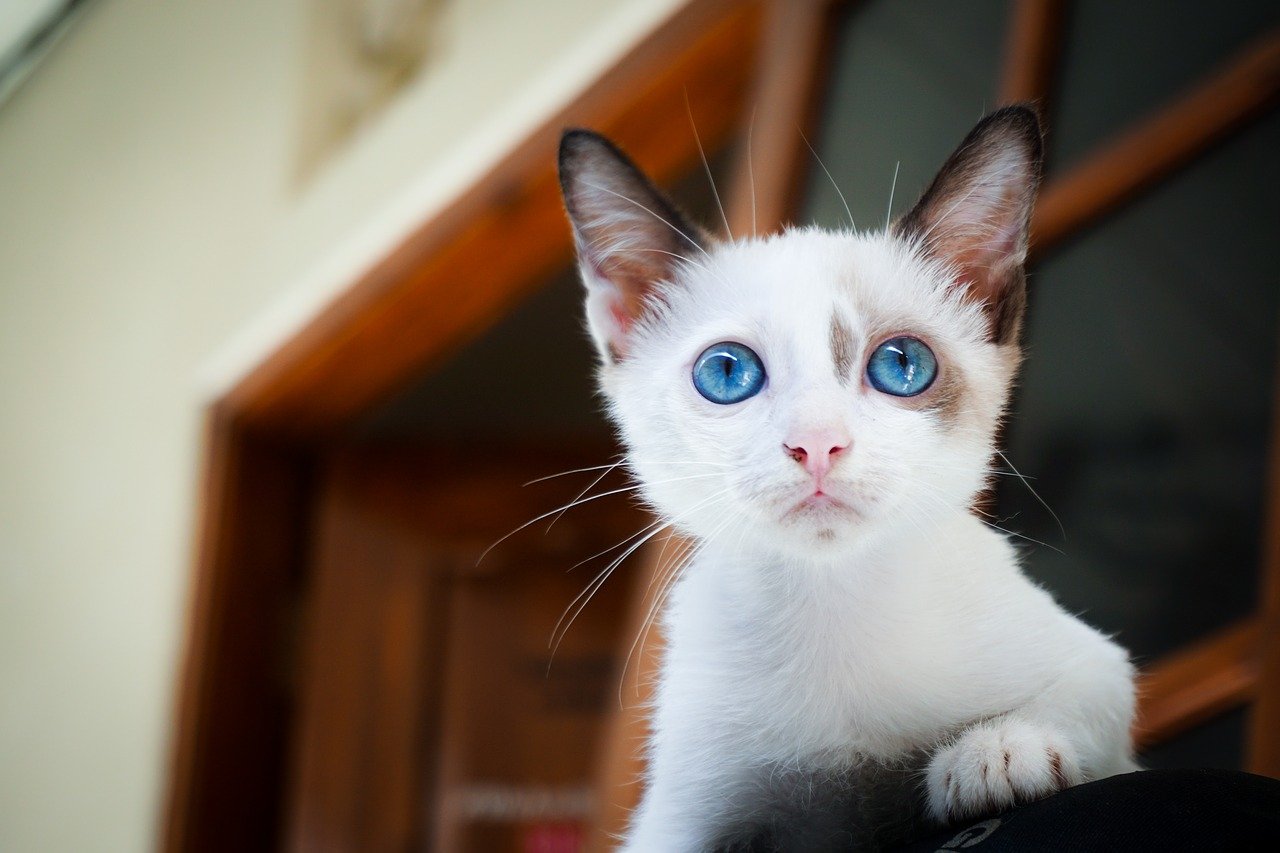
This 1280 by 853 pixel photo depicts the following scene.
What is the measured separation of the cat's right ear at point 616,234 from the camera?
450 mm

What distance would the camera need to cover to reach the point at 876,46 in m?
0.59

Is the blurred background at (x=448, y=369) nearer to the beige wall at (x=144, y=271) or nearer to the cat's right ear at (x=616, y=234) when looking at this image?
the beige wall at (x=144, y=271)

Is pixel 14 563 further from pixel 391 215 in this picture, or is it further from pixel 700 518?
pixel 391 215

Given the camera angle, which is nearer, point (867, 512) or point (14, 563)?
point (867, 512)

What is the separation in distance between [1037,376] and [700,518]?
0.23 meters

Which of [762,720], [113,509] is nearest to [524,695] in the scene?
[113,509]

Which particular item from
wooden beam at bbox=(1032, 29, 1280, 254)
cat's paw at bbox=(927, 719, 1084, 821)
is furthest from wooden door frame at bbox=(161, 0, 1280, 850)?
cat's paw at bbox=(927, 719, 1084, 821)

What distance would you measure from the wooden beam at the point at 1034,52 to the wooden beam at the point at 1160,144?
0.06m

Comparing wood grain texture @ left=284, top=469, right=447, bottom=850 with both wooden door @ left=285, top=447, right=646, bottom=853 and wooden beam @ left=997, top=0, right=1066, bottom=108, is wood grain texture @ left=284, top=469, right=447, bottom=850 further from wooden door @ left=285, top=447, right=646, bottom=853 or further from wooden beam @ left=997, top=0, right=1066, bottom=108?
wooden beam @ left=997, top=0, right=1066, bottom=108

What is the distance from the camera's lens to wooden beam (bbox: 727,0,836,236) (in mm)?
583

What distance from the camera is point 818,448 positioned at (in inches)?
14.9

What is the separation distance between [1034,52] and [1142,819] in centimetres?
43

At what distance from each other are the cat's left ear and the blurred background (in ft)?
0.31

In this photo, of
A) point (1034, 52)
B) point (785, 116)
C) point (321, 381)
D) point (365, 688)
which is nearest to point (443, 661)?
point (365, 688)
